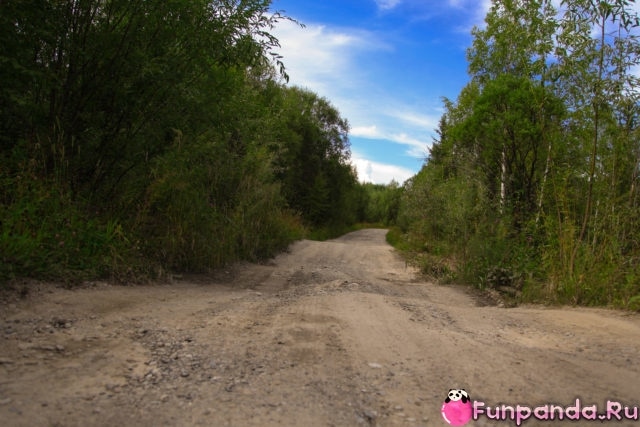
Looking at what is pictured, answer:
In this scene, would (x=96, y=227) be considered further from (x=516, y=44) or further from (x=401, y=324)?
(x=516, y=44)

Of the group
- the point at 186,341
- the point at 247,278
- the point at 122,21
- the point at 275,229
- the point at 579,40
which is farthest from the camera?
the point at 275,229

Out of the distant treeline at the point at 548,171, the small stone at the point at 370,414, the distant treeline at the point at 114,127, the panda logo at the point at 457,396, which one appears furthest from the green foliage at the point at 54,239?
the distant treeline at the point at 548,171

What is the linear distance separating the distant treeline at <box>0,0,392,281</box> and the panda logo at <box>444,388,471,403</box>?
426 centimetres

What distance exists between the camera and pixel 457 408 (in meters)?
2.64

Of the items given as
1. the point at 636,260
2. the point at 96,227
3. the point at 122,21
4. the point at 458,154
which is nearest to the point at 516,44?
the point at 458,154

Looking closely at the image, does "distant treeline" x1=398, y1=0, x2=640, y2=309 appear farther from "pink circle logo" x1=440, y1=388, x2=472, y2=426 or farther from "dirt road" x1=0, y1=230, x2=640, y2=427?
"pink circle logo" x1=440, y1=388, x2=472, y2=426

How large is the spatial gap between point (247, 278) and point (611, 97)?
688 cm

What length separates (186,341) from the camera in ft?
12.2

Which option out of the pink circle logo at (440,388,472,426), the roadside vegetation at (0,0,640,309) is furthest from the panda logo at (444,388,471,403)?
the roadside vegetation at (0,0,640,309)

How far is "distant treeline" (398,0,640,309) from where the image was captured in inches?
252

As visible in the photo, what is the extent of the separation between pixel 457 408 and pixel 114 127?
6.00 meters

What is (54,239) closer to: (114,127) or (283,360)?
(114,127)

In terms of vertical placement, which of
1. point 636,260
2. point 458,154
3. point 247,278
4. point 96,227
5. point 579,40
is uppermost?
point 579,40

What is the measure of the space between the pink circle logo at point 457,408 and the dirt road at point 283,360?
6 centimetres
